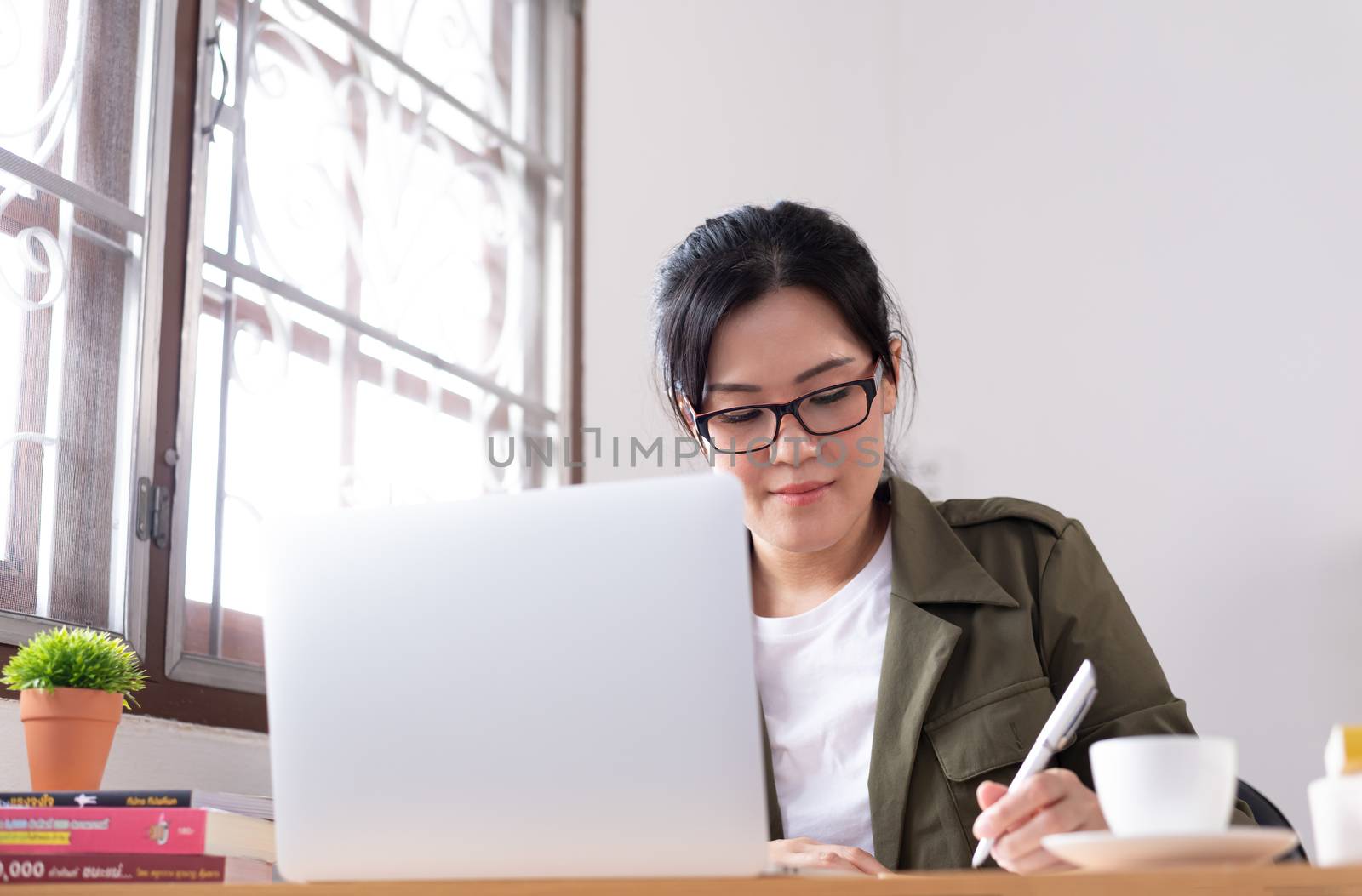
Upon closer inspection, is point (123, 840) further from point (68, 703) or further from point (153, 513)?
point (153, 513)

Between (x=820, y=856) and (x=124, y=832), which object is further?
(x=820, y=856)

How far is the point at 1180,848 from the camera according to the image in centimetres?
62

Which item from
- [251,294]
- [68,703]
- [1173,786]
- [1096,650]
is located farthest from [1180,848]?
[251,294]

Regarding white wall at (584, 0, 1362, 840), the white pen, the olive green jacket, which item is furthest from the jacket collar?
white wall at (584, 0, 1362, 840)

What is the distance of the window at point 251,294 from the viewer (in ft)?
5.25

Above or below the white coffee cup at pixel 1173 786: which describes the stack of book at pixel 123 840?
below

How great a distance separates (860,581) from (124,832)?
894 millimetres

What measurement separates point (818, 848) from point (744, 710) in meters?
0.57

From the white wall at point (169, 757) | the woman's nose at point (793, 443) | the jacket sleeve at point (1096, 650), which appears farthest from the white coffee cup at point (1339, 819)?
the white wall at point (169, 757)

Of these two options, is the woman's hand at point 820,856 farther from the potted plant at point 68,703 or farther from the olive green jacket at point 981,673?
the potted plant at point 68,703

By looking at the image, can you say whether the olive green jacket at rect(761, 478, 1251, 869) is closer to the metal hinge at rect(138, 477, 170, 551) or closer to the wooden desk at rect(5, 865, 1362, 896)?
the wooden desk at rect(5, 865, 1362, 896)

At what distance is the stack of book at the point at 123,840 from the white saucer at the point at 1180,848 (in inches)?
24.1

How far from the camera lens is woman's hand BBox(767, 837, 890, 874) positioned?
45.7 inches

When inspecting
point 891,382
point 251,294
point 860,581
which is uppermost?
point 251,294
